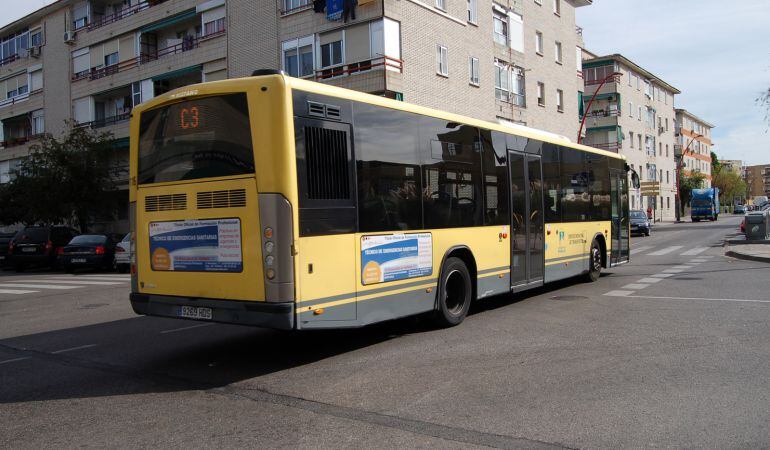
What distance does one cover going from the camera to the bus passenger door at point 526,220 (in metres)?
9.98

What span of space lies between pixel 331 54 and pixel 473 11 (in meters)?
8.33

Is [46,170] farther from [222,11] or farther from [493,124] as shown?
[493,124]

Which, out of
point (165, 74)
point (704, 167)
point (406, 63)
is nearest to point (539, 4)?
point (406, 63)

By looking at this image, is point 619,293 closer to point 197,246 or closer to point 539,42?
point 197,246

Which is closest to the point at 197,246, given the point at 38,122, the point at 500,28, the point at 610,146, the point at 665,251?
the point at 665,251

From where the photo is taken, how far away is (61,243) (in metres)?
23.8

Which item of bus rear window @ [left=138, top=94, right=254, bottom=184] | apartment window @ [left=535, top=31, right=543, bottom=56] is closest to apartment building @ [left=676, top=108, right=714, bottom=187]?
apartment window @ [left=535, top=31, right=543, bottom=56]

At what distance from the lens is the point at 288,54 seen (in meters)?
25.5

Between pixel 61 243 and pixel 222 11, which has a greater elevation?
pixel 222 11

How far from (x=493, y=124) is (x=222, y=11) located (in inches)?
894

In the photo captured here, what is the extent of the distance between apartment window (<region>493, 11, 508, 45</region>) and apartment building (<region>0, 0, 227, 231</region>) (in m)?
13.3

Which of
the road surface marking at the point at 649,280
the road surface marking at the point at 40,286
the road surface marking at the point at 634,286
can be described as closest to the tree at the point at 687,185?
the road surface marking at the point at 649,280

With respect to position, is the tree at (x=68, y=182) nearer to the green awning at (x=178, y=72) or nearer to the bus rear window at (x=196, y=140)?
the green awning at (x=178, y=72)

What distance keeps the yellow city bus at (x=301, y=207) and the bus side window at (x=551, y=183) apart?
2.42 m
